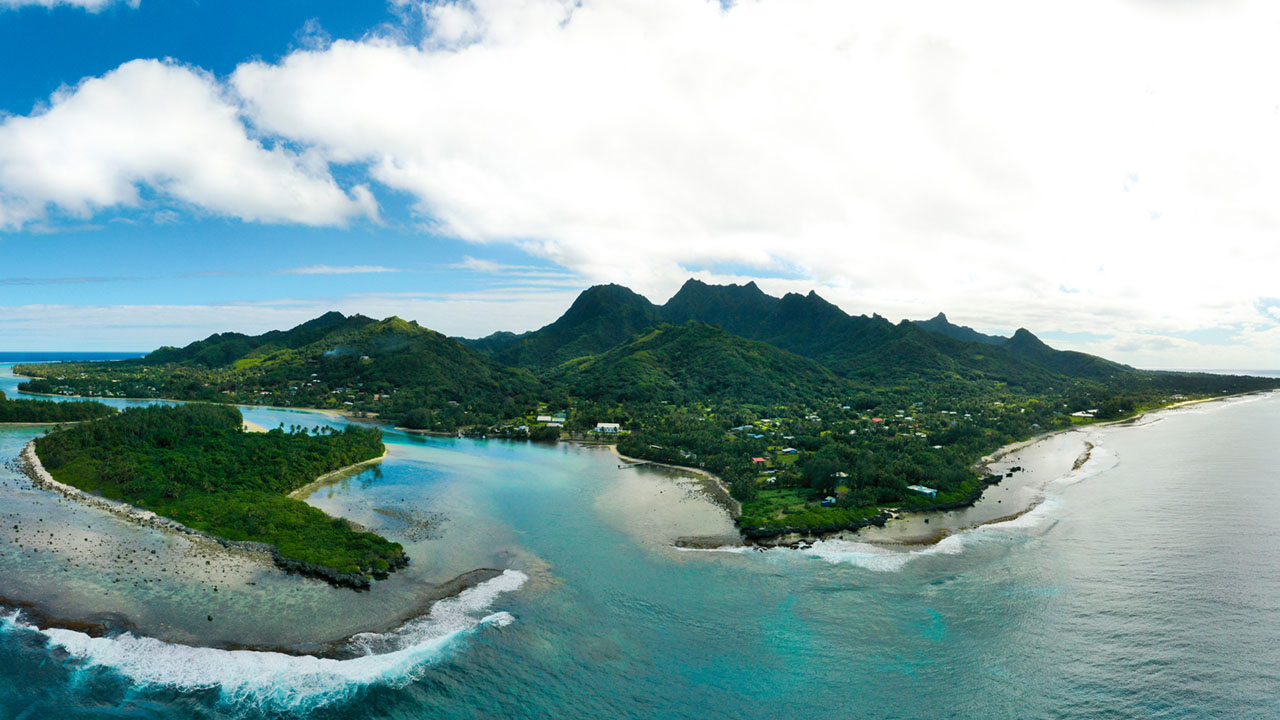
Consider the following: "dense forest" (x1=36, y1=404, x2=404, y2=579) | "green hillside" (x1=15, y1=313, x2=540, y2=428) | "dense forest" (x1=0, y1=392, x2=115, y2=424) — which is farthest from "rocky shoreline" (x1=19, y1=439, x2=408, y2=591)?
"green hillside" (x1=15, y1=313, x2=540, y2=428)

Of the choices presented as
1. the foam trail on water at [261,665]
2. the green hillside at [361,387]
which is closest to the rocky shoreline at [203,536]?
the foam trail on water at [261,665]

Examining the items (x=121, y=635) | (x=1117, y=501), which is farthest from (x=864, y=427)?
(x=121, y=635)

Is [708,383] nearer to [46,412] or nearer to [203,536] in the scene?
[203,536]

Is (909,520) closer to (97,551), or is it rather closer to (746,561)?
(746,561)

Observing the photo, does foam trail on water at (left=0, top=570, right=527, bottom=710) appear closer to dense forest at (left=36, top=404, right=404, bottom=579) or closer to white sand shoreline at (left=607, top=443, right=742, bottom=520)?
dense forest at (left=36, top=404, right=404, bottom=579)

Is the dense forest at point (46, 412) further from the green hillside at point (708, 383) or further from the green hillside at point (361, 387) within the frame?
the green hillside at point (708, 383)
